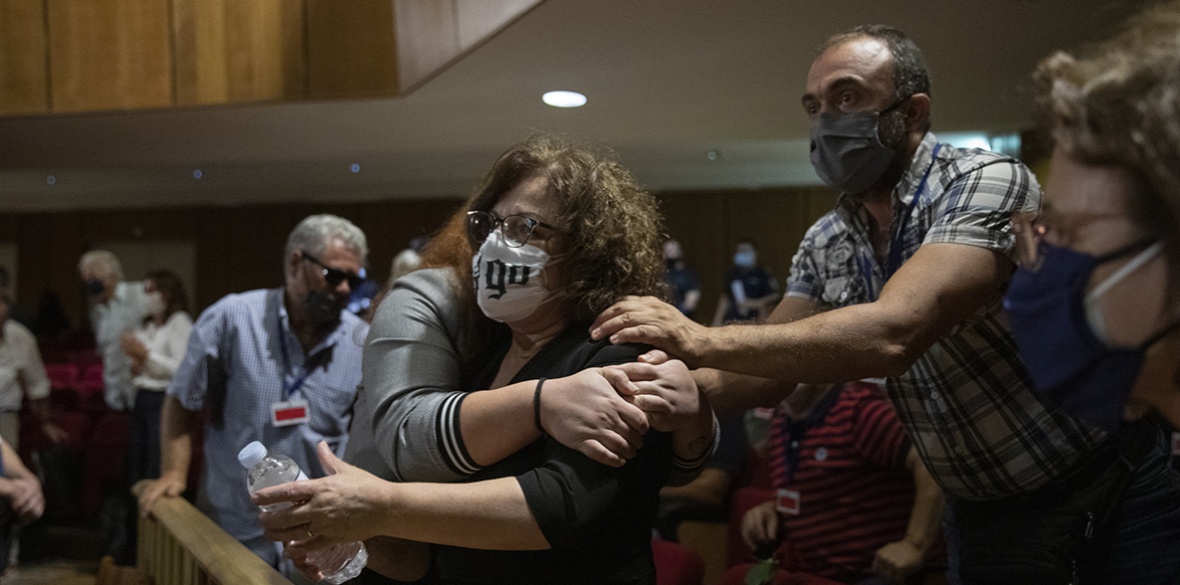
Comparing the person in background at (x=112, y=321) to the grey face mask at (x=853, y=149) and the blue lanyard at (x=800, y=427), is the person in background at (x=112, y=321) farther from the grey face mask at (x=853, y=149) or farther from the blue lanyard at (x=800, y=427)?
the grey face mask at (x=853, y=149)

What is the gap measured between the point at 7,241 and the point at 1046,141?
13.3m

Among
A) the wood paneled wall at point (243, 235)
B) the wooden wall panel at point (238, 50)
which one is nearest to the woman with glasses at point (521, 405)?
the wooden wall panel at point (238, 50)

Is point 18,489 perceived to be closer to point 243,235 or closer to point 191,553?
point 191,553

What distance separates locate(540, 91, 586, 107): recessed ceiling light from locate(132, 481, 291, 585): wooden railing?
262cm

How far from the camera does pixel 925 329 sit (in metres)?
1.50

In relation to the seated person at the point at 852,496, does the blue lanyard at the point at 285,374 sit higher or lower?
higher

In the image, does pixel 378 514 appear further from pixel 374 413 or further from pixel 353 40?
pixel 353 40

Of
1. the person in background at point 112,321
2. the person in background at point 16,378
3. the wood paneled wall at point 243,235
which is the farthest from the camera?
the wood paneled wall at point 243,235

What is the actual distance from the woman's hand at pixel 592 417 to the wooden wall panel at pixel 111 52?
420cm

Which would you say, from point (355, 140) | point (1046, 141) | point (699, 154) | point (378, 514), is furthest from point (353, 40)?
point (699, 154)

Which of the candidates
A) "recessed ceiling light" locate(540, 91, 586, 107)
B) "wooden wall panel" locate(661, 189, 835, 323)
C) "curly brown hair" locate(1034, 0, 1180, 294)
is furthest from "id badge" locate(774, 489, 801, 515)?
"wooden wall panel" locate(661, 189, 835, 323)

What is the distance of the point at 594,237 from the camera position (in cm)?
145

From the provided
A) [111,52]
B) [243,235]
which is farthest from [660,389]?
[243,235]

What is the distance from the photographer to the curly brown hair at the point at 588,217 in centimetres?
145
